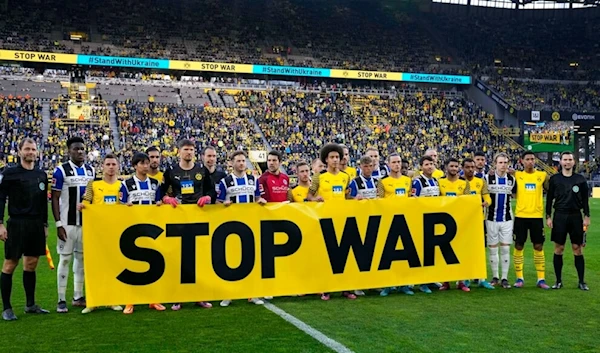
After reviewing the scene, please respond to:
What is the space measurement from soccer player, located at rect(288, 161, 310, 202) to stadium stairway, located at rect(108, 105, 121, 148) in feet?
82.7

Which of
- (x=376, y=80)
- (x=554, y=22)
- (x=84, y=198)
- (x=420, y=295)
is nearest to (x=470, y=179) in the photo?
(x=420, y=295)

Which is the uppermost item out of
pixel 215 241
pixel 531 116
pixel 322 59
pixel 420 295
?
pixel 322 59

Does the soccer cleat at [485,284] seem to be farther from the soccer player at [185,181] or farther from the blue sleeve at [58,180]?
the blue sleeve at [58,180]

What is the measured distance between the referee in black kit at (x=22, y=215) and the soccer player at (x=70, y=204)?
31 centimetres

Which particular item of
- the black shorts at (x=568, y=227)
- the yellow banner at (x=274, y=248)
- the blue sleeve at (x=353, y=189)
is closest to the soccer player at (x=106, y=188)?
the yellow banner at (x=274, y=248)

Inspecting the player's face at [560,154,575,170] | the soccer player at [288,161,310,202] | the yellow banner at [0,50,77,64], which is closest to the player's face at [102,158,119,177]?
the soccer player at [288,161,310,202]

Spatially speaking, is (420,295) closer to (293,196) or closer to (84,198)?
(293,196)

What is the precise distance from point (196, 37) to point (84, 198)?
39835 mm

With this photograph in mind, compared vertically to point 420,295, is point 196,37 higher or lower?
higher

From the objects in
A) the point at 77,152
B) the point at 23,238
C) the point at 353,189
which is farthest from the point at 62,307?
the point at 353,189

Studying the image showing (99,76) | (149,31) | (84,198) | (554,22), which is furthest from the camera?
(554,22)

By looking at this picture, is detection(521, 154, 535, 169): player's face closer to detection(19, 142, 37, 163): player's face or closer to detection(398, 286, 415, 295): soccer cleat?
detection(398, 286, 415, 295): soccer cleat

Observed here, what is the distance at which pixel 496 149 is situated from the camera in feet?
134

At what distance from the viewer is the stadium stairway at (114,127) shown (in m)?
32.6
